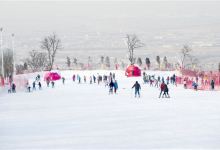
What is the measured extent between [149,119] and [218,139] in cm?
580

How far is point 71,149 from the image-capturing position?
13656mm

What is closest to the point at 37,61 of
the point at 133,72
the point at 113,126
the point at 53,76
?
the point at 53,76

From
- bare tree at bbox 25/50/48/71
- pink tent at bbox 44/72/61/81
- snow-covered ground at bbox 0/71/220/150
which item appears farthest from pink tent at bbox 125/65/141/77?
bare tree at bbox 25/50/48/71

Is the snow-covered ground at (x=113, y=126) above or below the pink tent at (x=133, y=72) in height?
below

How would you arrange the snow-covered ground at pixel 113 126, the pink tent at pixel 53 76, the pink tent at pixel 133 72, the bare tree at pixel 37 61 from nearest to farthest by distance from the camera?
the snow-covered ground at pixel 113 126
the pink tent at pixel 53 76
the pink tent at pixel 133 72
the bare tree at pixel 37 61

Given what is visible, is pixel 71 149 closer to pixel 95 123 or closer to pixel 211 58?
pixel 95 123

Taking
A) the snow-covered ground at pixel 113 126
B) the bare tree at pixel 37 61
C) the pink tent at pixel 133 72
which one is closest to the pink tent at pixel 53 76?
the pink tent at pixel 133 72

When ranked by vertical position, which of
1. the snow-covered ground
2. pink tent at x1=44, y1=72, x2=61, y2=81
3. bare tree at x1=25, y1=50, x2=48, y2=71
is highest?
bare tree at x1=25, y1=50, x2=48, y2=71

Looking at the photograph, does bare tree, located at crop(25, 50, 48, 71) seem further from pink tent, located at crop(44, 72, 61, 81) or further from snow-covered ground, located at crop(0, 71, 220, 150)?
snow-covered ground, located at crop(0, 71, 220, 150)

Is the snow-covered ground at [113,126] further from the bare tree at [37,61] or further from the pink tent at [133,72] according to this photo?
the bare tree at [37,61]

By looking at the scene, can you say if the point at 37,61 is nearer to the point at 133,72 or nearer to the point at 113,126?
the point at 133,72

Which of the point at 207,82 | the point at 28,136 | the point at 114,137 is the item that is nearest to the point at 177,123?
the point at 114,137

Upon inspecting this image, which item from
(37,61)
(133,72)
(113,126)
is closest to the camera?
(113,126)

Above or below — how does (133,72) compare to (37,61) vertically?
below
